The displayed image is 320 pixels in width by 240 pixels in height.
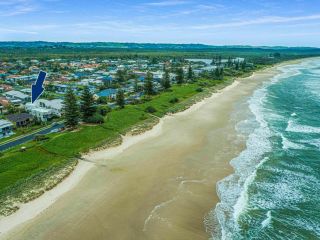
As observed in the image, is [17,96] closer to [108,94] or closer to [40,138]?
[108,94]

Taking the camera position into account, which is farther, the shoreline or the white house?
the white house

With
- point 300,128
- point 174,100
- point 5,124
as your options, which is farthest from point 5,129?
point 300,128

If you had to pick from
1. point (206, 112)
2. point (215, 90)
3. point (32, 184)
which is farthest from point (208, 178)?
point (215, 90)

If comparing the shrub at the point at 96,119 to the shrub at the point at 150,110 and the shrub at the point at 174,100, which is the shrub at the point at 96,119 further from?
the shrub at the point at 174,100

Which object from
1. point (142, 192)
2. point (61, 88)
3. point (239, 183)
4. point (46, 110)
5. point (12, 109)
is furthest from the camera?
point (61, 88)

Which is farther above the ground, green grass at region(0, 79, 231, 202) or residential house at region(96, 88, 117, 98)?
residential house at region(96, 88, 117, 98)

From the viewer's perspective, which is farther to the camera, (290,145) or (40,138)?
(40,138)

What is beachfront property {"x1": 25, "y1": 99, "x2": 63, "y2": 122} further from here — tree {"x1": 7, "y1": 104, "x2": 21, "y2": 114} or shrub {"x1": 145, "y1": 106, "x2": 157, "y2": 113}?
shrub {"x1": 145, "y1": 106, "x2": 157, "y2": 113}

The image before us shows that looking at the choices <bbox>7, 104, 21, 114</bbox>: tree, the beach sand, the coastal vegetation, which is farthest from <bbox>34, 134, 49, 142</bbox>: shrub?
<bbox>7, 104, 21, 114</bbox>: tree
